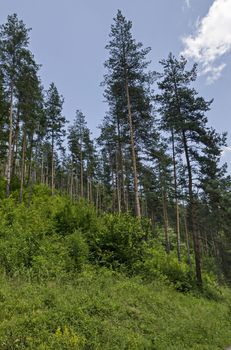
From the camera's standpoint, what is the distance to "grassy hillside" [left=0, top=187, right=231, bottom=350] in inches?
227

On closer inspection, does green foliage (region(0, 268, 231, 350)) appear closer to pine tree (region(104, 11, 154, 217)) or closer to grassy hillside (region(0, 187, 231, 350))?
grassy hillside (region(0, 187, 231, 350))

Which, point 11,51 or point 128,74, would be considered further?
point 11,51

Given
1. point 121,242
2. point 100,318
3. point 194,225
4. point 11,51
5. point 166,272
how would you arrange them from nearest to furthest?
point 100,318 < point 121,242 < point 166,272 < point 194,225 < point 11,51

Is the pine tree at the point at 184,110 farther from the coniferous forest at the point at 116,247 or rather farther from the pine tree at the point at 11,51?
the pine tree at the point at 11,51

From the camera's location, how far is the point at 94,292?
7957 mm

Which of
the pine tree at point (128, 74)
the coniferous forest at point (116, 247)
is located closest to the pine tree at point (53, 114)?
the coniferous forest at point (116, 247)

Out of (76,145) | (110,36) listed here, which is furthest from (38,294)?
(76,145)

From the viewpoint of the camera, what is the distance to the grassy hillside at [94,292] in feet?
18.9

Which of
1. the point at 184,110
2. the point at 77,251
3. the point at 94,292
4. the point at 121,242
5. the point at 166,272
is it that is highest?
the point at 184,110

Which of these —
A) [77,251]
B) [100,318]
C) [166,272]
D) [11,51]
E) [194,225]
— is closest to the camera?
[100,318]

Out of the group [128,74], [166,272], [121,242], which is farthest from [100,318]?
[128,74]

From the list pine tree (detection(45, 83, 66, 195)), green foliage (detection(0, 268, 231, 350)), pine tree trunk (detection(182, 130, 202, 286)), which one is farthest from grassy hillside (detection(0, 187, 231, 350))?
pine tree (detection(45, 83, 66, 195))

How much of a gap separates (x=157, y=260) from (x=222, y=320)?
405 cm

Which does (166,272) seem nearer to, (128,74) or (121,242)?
(121,242)
